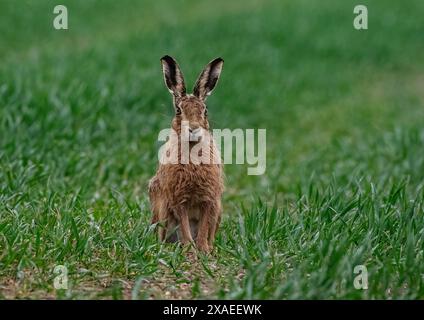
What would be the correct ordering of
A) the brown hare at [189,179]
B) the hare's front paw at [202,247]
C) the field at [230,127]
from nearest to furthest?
the field at [230,127]
the brown hare at [189,179]
the hare's front paw at [202,247]

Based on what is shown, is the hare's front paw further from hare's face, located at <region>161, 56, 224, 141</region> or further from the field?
hare's face, located at <region>161, 56, 224, 141</region>

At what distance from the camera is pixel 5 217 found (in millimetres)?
5531

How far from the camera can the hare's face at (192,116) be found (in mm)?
4785

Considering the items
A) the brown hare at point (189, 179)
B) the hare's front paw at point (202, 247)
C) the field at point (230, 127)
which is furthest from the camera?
the hare's front paw at point (202, 247)

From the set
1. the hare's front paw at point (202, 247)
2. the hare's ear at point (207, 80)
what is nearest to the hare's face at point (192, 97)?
the hare's ear at point (207, 80)

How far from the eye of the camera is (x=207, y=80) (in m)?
5.04

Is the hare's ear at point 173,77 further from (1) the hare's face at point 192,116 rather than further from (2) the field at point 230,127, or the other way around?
(2) the field at point 230,127

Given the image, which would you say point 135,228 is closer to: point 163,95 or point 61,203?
point 61,203

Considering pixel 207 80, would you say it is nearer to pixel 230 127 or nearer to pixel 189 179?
pixel 189 179

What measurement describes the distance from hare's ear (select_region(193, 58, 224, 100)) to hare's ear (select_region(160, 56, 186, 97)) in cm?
9

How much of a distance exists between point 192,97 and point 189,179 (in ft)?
1.65
